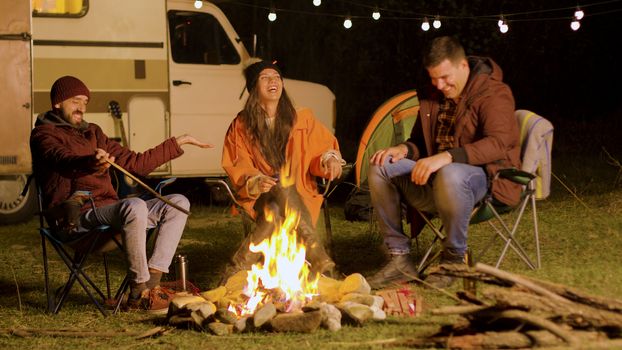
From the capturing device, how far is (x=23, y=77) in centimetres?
803

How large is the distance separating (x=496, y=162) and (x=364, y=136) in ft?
8.13

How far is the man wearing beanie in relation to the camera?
4.77m

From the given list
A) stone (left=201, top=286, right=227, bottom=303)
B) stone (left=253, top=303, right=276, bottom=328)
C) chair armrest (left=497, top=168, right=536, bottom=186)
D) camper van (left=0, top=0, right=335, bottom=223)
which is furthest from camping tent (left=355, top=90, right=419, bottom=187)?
stone (left=253, top=303, right=276, bottom=328)

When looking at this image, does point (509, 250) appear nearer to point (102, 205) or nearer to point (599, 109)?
point (102, 205)

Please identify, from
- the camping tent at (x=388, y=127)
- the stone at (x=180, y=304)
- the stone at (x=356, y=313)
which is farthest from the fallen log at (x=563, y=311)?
the camping tent at (x=388, y=127)

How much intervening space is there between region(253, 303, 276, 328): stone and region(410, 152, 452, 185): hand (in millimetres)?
958

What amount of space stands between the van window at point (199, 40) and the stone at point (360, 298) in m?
4.77

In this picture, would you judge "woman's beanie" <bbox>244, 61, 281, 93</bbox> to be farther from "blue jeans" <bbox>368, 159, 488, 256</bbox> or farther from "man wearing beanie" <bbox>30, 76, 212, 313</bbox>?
"blue jeans" <bbox>368, 159, 488, 256</bbox>

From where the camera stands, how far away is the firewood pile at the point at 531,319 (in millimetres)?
3479

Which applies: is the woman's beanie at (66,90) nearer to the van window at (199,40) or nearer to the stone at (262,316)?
the stone at (262,316)

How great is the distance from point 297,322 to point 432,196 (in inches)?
44.5

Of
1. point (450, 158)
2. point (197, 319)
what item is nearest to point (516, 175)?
point (450, 158)

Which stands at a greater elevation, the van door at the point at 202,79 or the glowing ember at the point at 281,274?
the van door at the point at 202,79

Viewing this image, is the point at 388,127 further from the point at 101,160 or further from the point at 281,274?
the point at 101,160
